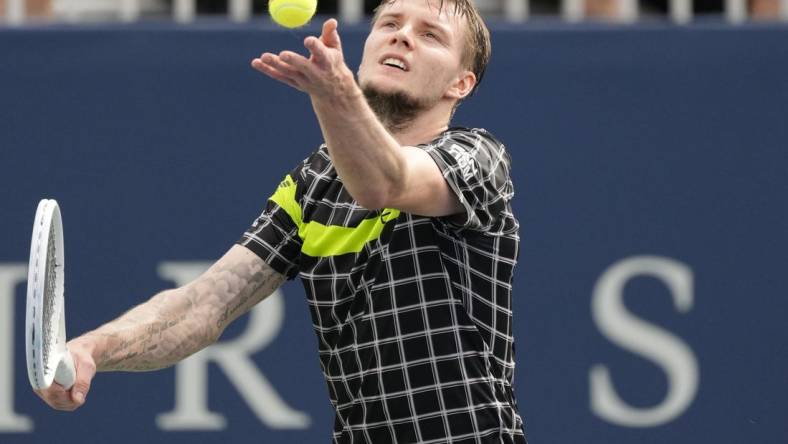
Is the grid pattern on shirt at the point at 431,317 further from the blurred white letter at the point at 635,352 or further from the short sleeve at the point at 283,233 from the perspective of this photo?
the blurred white letter at the point at 635,352

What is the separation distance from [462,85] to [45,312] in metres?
1.09

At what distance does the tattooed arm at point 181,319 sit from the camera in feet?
10.4

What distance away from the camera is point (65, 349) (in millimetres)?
3014

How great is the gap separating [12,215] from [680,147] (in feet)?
8.05

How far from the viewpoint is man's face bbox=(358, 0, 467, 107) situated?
10.6ft

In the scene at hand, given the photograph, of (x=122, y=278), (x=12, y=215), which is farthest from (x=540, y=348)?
(x=12, y=215)

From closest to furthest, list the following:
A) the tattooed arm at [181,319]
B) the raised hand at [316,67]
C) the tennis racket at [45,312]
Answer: the raised hand at [316,67] < the tennis racket at [45,312] < the tattooed arm at [181,319]

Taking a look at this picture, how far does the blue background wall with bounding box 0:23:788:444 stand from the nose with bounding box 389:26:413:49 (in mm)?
1964

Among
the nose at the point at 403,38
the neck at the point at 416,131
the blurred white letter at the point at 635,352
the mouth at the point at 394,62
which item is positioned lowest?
→ the blurred white letter at the point at 635,352

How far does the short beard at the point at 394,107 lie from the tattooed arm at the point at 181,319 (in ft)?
1.51

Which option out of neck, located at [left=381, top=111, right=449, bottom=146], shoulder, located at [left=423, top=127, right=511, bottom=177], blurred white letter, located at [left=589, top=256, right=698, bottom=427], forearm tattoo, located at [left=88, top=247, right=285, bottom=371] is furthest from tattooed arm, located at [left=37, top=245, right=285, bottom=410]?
blurred white letter, located at [left=589, top=256, right=698, bottom=427]

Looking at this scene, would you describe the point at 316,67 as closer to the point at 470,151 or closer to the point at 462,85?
the point at 470,151

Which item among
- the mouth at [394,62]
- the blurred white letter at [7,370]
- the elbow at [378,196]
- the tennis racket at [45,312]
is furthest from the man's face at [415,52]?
the blurred white letter at [7,370]

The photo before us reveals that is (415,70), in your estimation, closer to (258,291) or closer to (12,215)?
(258,291)
